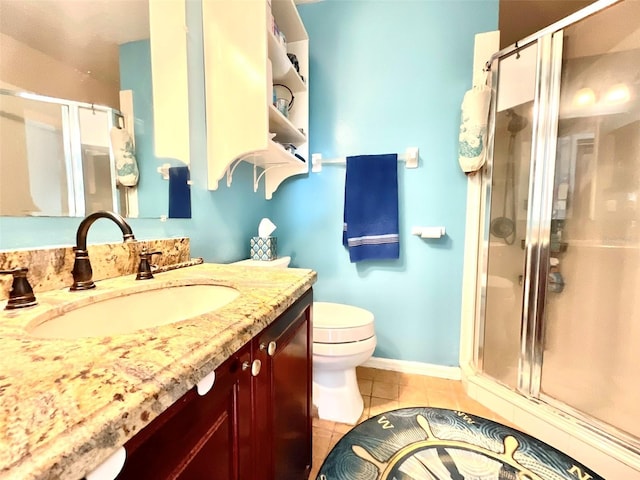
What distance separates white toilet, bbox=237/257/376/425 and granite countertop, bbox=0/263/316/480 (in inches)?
28.1

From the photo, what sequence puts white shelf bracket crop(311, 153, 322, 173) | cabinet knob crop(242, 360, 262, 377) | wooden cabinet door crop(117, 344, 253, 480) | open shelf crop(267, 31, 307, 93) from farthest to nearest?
white shelf bracket crop(311, 153, 322, 173) → open shelf crop(267, 31, 307, 93) → cabinet knob crop(242, 360, 262, 377) → wooden cabinet door crop(117, 344, 253, 480)

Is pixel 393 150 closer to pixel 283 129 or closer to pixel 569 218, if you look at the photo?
pixel 283 129

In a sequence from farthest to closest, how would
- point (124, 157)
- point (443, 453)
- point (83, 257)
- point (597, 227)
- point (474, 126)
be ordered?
point (474, 126)
point (597, 227)
point (443, 453)
point (124, 157)
point (83, 257)

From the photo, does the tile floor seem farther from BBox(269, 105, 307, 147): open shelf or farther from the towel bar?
BBox(269, 105, 307, 147): open shelf

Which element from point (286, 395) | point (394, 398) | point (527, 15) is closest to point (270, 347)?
point (286, 395)

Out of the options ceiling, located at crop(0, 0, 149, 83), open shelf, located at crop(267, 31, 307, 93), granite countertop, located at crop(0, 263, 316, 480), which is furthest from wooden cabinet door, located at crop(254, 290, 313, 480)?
open shelf, located at crop(267, 31, 307, 93)

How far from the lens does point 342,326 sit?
1.23 metres

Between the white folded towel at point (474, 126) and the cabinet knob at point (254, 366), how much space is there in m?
1.44

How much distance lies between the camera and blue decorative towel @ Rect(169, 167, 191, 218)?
107 centimetres

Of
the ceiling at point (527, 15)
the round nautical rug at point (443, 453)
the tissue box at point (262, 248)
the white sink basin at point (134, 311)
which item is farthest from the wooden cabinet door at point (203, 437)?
the ceiling at point (527, 15)

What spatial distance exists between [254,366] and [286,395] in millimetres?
242

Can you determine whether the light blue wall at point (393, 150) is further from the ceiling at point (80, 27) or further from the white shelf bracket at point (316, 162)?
the ceiling at point (80, 27)

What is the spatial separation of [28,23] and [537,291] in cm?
205

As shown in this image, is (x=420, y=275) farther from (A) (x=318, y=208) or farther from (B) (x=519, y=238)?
(A) (x=318, y=208)
